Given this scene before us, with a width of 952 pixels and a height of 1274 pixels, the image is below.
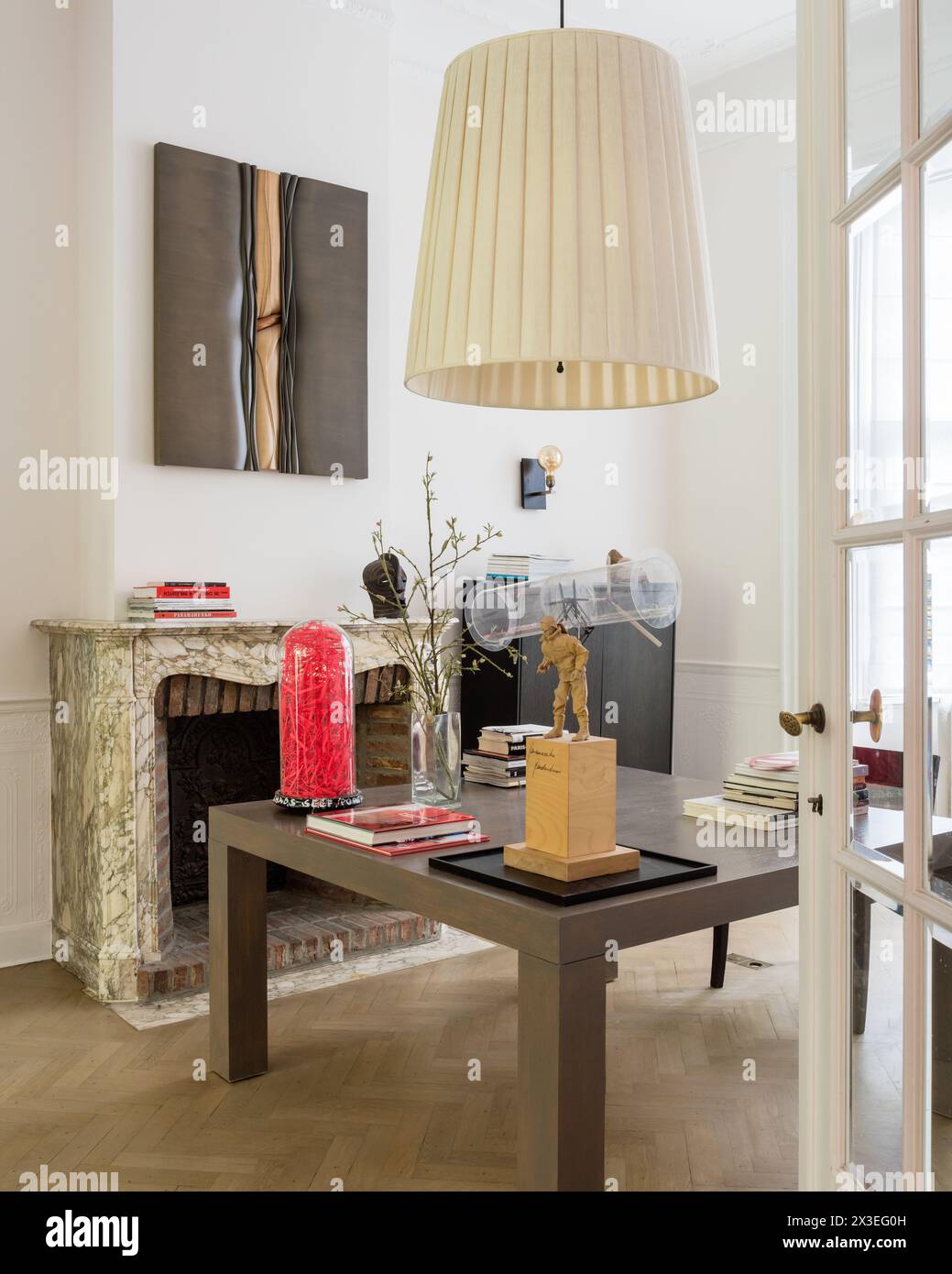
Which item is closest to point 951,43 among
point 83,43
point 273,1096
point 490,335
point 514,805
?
point 490,335

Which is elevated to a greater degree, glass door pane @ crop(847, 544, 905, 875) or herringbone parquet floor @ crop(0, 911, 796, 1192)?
glass door pane @ crop(847, 544, 905, 875)

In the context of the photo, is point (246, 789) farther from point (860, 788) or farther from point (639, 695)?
point (860, 788)

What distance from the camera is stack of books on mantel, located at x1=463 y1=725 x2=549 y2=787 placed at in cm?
312

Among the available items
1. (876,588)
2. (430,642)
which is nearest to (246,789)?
(430,642)

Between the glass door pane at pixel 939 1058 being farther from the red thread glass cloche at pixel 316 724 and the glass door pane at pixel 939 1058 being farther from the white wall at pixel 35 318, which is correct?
the white wall at pixel 35 318

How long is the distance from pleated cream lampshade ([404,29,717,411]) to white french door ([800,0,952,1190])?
0.21m

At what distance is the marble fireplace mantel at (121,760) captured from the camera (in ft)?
11.8

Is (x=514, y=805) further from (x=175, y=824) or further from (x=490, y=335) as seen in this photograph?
(x=175, y=824)

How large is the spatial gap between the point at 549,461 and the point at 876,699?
4.01 metres

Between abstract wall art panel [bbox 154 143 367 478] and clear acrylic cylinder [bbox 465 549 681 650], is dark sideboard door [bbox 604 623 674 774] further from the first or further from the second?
abstract wall art panel [bbox 154 143 367 478]

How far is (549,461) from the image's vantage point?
537cm

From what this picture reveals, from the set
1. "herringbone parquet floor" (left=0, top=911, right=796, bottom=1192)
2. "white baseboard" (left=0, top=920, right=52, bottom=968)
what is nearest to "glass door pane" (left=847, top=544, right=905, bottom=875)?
"herringbone parquet floor" (left=0, top=911, right=796, bottom=1192)

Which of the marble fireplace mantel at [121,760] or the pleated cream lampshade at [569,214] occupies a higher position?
the pleated cream lampshade at [569,214]

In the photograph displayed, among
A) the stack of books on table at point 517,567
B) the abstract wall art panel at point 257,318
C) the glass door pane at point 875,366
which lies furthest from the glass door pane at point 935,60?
the stack of books on table at point 517,567
